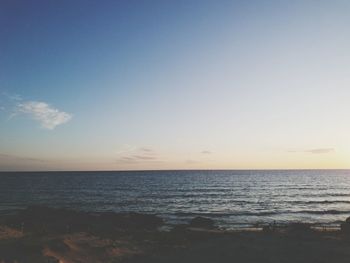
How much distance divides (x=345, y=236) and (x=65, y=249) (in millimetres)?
23893

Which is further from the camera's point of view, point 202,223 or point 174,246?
point 202,223

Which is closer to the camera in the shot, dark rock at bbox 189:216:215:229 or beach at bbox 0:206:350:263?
beach at bbox 0:206:350:263

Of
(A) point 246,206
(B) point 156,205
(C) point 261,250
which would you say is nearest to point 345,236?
(C) point 261,250

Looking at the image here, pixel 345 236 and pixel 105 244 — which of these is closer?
pixel 105 244

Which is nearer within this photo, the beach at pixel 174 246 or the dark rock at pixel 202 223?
the beach at pixel 174 246

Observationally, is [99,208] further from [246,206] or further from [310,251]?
[310,251]

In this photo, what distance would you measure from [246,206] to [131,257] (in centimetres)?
4271

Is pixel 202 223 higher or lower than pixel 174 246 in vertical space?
lower

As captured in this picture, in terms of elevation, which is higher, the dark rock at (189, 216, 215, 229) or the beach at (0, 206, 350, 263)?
the beach at (0, 206, 350, 263)

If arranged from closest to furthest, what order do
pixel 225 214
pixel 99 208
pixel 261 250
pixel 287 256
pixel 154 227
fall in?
1. pixel 287 256
2. pixel 261 250
3. pixel 154 227
4. pixel 225 214
5. pixel 99 208

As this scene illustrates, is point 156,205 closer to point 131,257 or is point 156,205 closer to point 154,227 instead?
point 154,227

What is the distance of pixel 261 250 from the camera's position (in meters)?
24.4

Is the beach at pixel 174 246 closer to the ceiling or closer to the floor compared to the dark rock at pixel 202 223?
closer to the ceiling

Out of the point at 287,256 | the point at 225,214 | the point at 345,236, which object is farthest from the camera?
the point at 225,214
